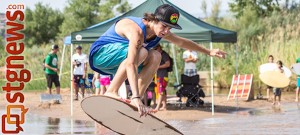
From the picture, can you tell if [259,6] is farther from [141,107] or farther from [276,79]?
[141,107]

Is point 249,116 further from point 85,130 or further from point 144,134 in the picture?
point 144,134

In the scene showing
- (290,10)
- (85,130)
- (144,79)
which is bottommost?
(85,130)

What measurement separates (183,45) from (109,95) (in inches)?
44.4

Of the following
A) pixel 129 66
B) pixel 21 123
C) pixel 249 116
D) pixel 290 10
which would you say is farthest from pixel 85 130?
pixel 290 10

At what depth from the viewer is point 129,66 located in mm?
8844

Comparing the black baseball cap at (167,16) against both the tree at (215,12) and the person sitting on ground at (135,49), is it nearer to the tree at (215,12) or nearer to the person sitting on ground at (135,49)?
the person sitting on ground at (135,49)

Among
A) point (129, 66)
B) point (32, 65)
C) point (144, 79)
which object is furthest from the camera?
point (32, 65)

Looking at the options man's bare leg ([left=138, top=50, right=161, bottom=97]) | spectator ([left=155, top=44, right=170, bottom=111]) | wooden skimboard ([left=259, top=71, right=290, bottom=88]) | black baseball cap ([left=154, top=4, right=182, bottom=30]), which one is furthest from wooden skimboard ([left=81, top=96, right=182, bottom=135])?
wooden skimboard ([left=259, top=71, right=290, bottom=88])

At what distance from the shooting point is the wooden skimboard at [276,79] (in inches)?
815

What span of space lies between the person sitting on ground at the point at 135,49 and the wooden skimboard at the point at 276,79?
11.3 meters

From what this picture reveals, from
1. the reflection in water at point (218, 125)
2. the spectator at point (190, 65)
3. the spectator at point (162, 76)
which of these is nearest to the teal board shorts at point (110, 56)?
the reflection in water at point (218, 125)

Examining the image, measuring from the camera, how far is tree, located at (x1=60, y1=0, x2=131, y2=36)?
5131 cm

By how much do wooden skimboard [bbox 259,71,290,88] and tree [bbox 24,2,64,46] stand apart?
111 feet

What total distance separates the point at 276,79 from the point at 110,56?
1199 cm
